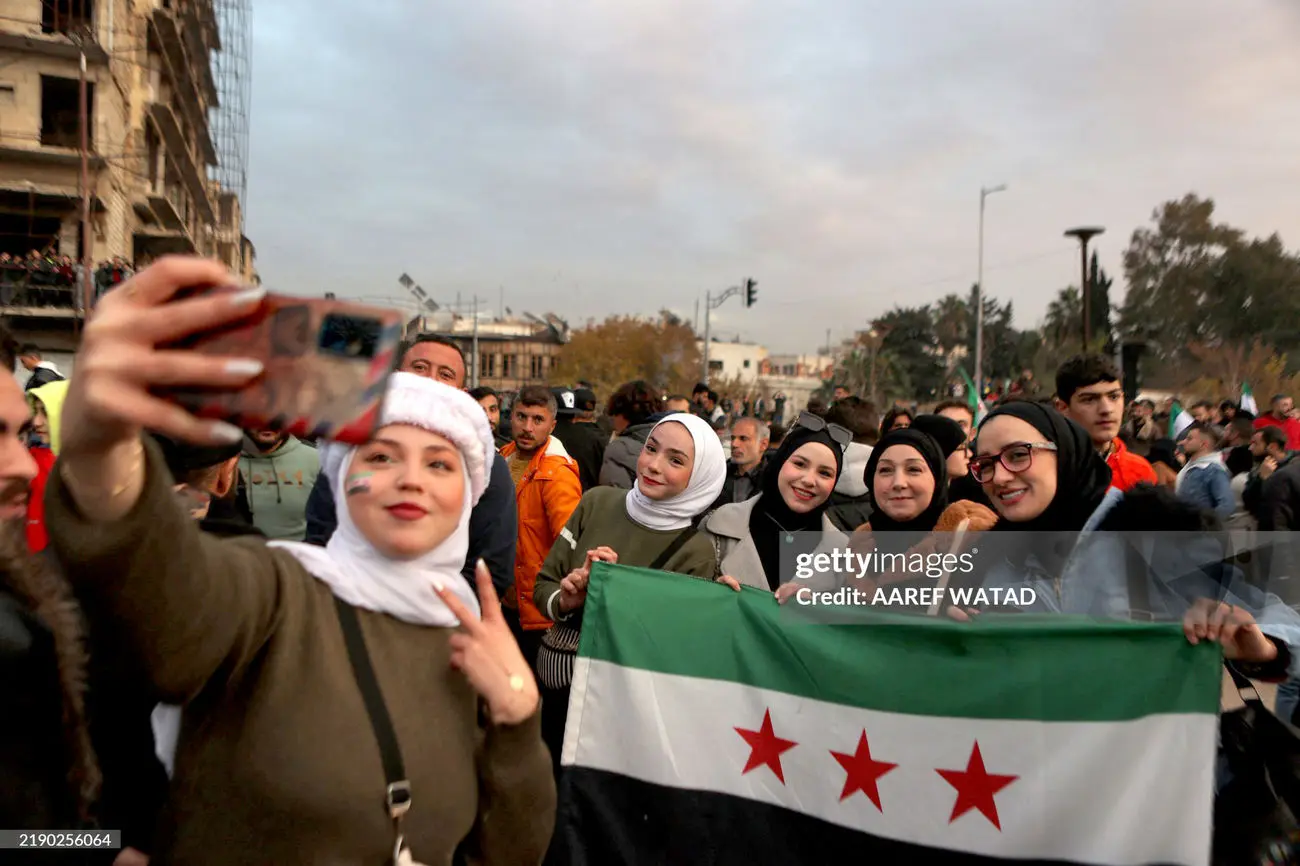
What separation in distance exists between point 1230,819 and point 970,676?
28.8 inches

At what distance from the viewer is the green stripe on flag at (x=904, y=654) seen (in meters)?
2.42

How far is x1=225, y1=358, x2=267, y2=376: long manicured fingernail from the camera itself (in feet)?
3.30

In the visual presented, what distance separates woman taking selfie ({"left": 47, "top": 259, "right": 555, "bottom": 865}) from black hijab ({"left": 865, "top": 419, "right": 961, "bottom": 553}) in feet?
6.48

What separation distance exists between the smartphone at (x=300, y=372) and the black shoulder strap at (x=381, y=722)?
64 cm

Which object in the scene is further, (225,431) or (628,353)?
(628,353)

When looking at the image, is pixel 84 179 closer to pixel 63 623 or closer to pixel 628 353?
pixel 63 623

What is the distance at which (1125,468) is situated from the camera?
13.6 ft

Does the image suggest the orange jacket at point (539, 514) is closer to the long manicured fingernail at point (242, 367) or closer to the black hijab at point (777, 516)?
the black hijab at point (777, 516)

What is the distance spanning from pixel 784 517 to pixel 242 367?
9.54 ft

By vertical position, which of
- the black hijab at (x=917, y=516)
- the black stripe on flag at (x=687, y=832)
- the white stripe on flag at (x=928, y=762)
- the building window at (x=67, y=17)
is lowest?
the black stripe on flag at (x=687, y=832)

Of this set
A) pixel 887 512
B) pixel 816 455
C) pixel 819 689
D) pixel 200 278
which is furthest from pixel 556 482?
pixel 200 278

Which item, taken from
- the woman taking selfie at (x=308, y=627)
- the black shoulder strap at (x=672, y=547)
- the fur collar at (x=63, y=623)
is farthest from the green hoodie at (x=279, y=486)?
the fur collar at (x=63, y=623)

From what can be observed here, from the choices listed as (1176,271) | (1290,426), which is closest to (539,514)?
(1290,426)

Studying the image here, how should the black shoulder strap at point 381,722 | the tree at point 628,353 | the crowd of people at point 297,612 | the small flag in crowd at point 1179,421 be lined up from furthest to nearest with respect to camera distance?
the tree at point 628,353
the small flag in crowd at point 1179,421
the black shoulder strap at point 381,722
the crowd of people at point 297,612
